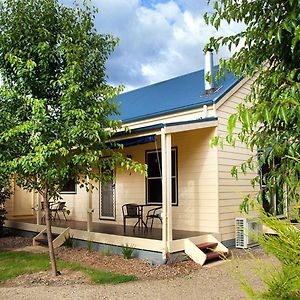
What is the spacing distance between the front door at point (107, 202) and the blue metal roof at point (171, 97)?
2413 millimetres

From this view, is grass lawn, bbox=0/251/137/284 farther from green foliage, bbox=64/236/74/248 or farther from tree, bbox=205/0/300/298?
tree, bbox=205/0/300/298

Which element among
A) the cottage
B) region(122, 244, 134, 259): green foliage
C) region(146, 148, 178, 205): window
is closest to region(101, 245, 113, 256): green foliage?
the cottage

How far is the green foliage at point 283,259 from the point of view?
1.96m

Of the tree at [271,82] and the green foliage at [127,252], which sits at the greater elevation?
the tree at [271,82]

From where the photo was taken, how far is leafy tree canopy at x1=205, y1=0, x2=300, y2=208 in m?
2.37

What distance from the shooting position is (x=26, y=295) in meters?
6.11

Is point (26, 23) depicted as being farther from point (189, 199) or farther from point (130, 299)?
point (189, 199)

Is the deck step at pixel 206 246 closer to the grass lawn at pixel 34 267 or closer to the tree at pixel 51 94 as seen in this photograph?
the grass lawn at pixel 34 267

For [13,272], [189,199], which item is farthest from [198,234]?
[13,272]

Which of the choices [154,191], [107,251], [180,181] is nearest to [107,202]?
[154,191]

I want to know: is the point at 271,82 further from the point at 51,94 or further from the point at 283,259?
the point at 51,94

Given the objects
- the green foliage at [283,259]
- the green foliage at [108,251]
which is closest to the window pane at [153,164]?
the green foliage at [108,251]

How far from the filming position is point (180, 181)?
34.6 feet

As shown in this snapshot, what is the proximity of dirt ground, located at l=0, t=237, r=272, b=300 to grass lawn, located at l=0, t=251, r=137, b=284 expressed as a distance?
22 centimetres
